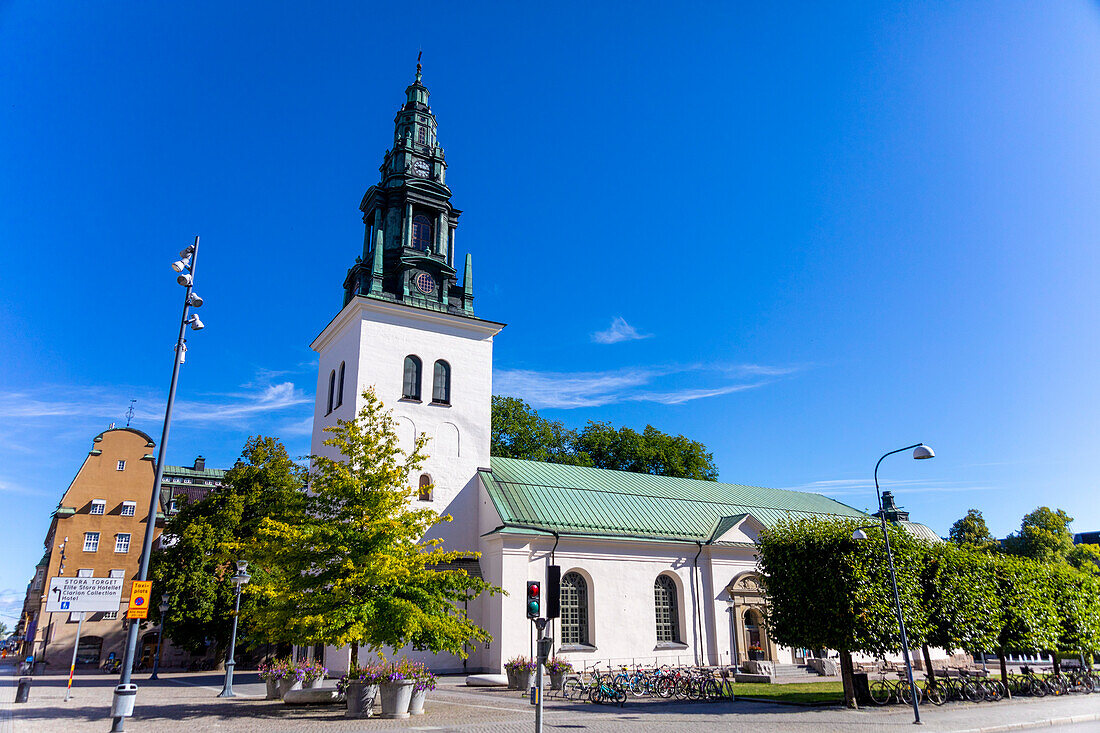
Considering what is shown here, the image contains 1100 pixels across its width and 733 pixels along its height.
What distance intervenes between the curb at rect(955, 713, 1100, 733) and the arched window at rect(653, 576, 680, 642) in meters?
16.6

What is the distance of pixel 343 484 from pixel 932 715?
18920mm

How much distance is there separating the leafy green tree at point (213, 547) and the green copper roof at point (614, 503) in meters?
12.2

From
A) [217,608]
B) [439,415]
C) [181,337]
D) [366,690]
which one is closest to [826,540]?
[366,690]

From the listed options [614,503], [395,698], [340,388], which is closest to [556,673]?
[395,698]

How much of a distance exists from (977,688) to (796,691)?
21.3 feet

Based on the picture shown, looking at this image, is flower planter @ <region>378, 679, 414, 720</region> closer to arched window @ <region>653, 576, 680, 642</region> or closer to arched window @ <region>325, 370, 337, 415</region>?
arched window @ <region>653, 576, 680, 642</region>

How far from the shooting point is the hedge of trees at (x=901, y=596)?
2302cm

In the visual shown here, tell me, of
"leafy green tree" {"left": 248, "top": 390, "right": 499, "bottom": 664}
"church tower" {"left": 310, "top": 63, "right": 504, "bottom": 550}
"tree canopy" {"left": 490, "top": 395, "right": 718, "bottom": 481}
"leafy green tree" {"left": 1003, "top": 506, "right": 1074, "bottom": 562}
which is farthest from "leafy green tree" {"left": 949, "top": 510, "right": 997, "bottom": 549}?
"leafy green tree" {"left": 248, "top": 390, "right": 499, "bottom": 664}

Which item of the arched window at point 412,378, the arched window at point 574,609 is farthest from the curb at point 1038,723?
the arched window at point 412,378

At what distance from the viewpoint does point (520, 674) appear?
24469mm

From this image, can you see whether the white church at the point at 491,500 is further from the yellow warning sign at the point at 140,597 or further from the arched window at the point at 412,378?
the yellow warning sign at the point at 140,597

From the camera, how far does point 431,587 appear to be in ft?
67.2

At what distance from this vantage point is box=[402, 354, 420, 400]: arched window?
3412 cm

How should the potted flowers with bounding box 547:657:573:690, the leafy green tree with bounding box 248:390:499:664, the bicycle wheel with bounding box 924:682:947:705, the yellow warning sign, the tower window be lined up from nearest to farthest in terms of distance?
the yellow warning sign < the leafy green tree with bounding box 248:390:499:664 < the bicycle wheel with bounding box 924:682:947:705 < the potted flowers with bounding box 547:657:573:690 < the tower window
